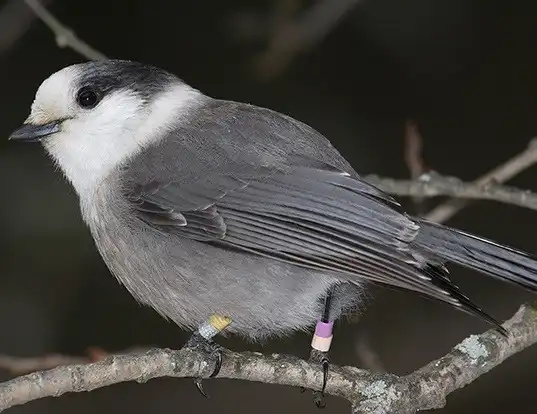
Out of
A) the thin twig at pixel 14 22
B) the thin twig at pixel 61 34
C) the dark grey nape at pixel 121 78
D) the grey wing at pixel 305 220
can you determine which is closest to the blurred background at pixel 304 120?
the thin twig at pixel 14 22

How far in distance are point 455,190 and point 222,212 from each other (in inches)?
31.4

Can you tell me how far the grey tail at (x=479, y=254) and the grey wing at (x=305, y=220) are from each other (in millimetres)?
41

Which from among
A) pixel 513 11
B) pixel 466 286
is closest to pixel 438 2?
pixel 513 11

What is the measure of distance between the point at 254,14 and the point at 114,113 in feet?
4.75

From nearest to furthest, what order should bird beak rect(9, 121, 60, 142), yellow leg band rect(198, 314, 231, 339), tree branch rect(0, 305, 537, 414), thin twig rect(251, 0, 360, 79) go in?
tree branch rect(0, 305, 537, 414)
yellow leg band rect(198, 314, 231, 339)
bird beak rect(9, 121, 60, 142)
thin twig rect(251, 0, 360, 79)

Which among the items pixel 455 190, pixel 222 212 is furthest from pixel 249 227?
pixel 455 190

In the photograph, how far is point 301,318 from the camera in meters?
2.79

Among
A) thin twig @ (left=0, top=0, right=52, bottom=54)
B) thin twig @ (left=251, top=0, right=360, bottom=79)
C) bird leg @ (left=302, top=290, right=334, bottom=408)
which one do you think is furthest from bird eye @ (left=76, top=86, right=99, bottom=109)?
thin twig @ (left=251, top=0, right=360, bottom=79)

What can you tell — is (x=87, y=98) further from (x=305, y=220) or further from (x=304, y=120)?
(x=304, y=120)

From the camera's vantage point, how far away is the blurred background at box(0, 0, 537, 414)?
4074 mm

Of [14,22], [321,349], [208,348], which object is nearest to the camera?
[208,348]

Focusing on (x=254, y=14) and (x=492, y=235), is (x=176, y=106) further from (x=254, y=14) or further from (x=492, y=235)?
(x=492, y=235)

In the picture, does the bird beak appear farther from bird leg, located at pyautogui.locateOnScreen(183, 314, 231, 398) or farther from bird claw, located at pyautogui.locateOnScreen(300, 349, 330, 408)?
bird claw, located at pyautogui.locateOnScreen(300, 349, 330, 408)

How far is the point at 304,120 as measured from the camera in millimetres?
4445
